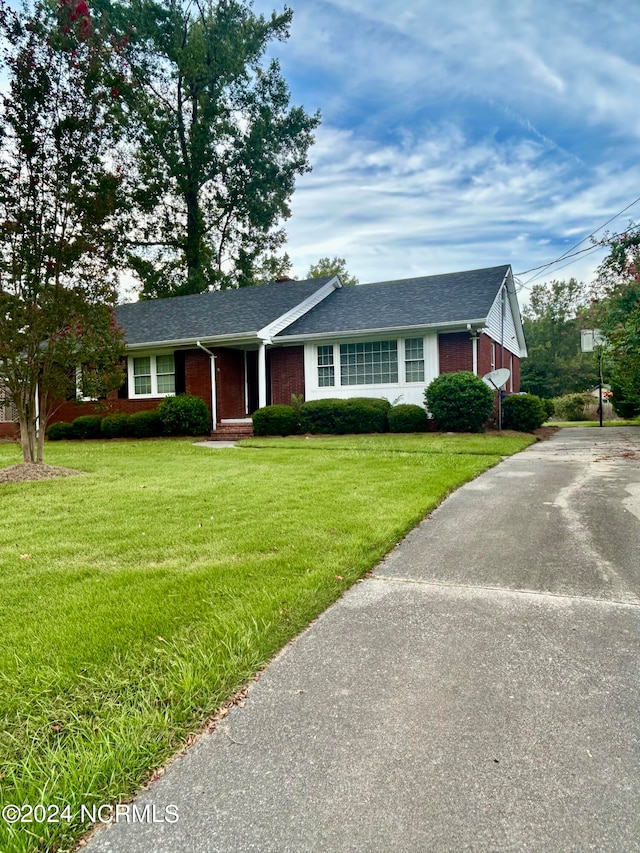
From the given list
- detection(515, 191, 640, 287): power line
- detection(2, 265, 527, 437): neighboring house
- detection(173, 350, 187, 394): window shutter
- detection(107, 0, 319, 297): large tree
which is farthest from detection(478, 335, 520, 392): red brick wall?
detection(107, 0, 319, 297): large tree

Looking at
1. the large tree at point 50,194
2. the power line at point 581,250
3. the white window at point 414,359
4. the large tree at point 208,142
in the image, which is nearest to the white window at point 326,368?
the white window at point 414,359

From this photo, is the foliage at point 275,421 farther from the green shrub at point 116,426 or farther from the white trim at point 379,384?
the green shrub at point 116,426

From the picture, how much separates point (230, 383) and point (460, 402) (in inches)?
310

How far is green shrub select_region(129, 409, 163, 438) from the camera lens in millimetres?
15742

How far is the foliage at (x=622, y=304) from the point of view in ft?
32.3

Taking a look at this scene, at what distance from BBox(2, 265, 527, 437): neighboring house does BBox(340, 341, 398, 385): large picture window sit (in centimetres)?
3

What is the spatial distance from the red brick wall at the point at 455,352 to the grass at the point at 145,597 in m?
7.84

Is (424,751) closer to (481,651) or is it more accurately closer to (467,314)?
(481,651)

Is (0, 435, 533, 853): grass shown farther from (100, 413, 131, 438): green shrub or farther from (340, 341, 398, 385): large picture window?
(100, 413, 131, 438): green shrub

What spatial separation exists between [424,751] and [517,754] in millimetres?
333

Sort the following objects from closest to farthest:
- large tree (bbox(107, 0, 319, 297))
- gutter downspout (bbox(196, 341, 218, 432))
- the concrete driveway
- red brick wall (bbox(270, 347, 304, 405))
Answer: the concrete driveway, gutter downspout (bbox(196, 341, 218, 432)), red brick wall (bbox(270, 347, 304, 405)), large tree (bbox(107, 0, 319, 297))

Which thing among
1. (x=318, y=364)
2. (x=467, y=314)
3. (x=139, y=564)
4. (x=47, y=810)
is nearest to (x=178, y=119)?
(x=318, y=364)

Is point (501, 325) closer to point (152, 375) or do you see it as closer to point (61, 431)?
point (152, 375)

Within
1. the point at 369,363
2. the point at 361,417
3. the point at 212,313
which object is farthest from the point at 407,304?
the point at 212,313
